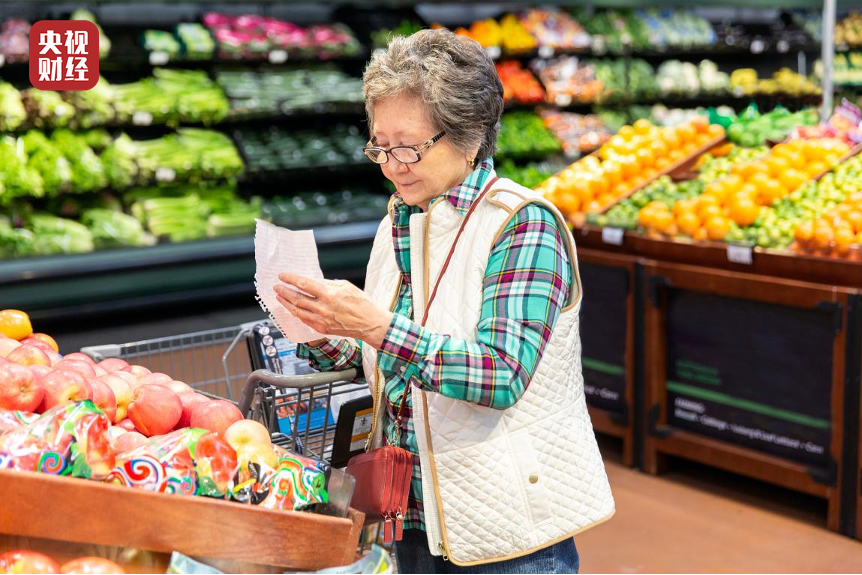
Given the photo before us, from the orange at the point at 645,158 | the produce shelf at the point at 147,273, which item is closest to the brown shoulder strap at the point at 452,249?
the orange at the point at 645,158

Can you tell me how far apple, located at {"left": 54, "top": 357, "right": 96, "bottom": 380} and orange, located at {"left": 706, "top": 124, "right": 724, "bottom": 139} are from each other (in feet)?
13.2

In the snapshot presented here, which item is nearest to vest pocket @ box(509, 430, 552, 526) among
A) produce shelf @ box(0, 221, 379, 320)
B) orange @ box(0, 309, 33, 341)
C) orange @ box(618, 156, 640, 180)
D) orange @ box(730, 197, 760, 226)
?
orange @ box(0, 309, 33, 341)

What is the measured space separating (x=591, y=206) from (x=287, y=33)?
2.83m

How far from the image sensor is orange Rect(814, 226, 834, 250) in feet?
11.5

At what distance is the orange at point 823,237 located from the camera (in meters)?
3.52

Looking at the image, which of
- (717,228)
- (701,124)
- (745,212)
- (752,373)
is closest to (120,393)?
(752,373)

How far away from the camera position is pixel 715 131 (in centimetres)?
506

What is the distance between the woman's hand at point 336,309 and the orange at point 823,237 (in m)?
2.50

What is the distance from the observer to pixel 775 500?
150 inches

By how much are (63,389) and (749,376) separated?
2.84 meters

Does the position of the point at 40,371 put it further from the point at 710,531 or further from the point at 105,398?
the point at 710,531

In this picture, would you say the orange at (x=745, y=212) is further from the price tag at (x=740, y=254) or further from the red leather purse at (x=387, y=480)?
the red leather purse at (x=387, y=480)

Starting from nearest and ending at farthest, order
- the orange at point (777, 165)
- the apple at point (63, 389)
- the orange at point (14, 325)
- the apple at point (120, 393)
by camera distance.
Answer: the apple at point (63, 389)
the apple at point (120, 393)
the orange at point (14, 325)
the orange at point (777, 165)

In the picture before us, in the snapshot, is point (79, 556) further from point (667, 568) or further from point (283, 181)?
point (283, 181)
